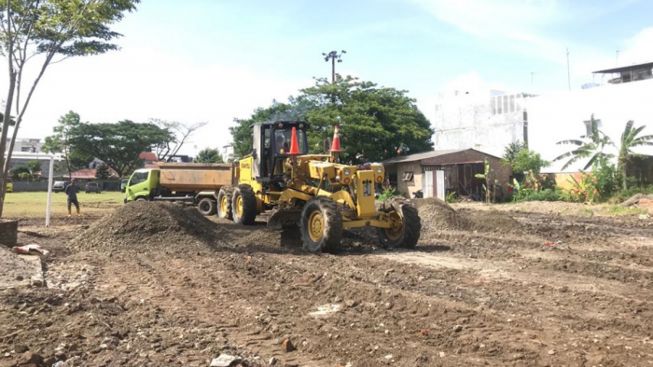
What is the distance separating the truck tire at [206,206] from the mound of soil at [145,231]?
818 centimetres

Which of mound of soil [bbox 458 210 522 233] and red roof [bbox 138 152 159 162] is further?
red roof [bbox 138 152 159 162]

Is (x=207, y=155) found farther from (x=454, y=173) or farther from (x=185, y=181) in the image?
(x=185, y=181)

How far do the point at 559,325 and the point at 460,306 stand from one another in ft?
3.68

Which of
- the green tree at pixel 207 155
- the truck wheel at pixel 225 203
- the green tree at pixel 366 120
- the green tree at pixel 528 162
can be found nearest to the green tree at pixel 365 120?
the green tree at pixel 366 120

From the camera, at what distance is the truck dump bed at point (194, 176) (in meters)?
23.0

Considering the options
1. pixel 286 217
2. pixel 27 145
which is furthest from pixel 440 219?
pixel 27 145

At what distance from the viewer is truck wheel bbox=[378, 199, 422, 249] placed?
38.1 feet

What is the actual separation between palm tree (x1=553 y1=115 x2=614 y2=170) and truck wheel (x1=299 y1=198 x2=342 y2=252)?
67.7ft

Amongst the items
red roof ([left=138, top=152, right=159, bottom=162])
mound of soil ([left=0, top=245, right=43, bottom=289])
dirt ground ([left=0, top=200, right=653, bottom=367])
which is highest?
red roof ([left=138, top=152, right=159, bottom=162])

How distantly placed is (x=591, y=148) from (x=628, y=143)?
1.81 m

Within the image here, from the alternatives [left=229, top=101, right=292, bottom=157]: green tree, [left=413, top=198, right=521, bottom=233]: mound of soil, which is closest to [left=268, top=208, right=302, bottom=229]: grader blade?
[left=413, top=198, right=521, bottom=233]: mound of soil

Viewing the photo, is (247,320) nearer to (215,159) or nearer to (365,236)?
(365,236)

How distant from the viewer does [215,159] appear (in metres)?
69.5

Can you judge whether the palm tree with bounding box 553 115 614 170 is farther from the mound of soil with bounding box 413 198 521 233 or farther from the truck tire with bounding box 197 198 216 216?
the truck tire with bounding box 197 198 216 216
